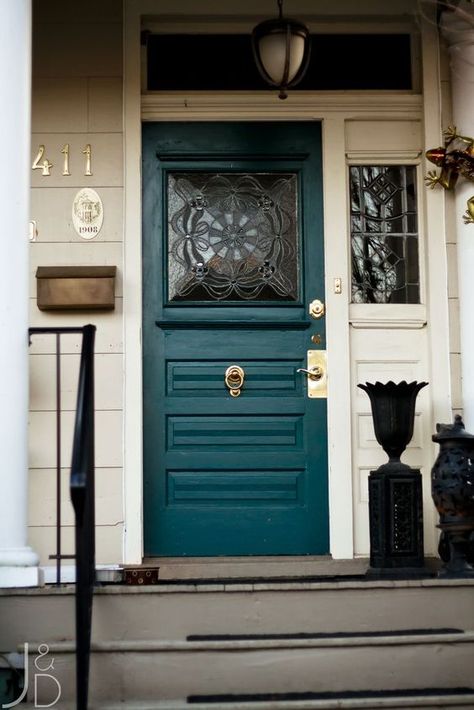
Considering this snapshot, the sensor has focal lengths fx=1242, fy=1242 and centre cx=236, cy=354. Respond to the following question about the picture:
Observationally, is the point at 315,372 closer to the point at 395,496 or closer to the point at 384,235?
the point at 384,235

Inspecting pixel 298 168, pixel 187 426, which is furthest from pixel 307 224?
pixel 187 426

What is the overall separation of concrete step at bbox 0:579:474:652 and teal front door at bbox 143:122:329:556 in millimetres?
1250

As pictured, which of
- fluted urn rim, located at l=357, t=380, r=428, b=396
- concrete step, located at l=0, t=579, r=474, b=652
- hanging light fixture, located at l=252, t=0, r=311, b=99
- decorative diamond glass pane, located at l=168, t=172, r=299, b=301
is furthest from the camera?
decorative diamond glass pane, located at l=168, t=172, r=299, b=301

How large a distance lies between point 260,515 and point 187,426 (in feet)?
1.74

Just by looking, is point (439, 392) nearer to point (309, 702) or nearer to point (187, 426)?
point (187, 426)

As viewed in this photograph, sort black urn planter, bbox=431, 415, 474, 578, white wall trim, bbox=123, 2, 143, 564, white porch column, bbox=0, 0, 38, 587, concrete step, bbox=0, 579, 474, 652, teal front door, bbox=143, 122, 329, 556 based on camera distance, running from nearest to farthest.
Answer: concrete step, bbox=0, 579, 474, 652, white porch column, bbox=0, 0, 38, 587, black urn planter, bbox=431, 415, 474, 578, white wall trim, bbox=123, 2, 143, 564, teal front door, bbox=143, 122, 329, 556

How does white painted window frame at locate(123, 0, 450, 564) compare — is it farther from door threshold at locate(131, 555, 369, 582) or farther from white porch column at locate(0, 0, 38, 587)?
white porch column at locate(0, 0, 38, 587)

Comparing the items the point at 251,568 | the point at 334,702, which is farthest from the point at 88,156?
the point at 334,702

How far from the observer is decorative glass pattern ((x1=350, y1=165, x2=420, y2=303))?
5840mm

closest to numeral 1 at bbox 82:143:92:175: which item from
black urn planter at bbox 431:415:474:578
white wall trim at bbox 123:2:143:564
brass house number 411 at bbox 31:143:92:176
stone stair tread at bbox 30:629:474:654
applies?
brass house number 411 at bbox 31:143:92:176

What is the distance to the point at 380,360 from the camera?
18.9 feet

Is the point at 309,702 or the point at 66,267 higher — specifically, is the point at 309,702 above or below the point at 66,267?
below

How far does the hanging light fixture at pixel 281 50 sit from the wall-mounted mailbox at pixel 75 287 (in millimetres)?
1137

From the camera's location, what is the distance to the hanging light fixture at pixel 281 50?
5379 millimetres
